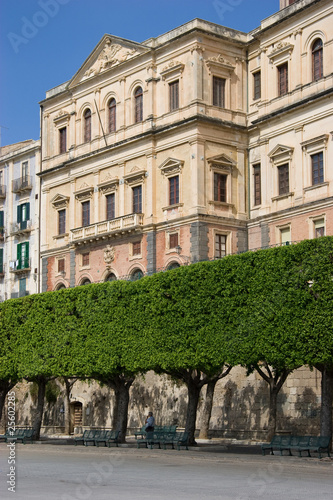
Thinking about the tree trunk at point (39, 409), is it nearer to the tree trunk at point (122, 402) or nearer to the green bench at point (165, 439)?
the tree trunk at point (122, 402)

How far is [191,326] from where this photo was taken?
118 ft

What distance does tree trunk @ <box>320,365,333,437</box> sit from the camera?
31172mm

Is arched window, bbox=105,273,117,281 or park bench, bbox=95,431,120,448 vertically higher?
arched window, bbox=105,273,117,281

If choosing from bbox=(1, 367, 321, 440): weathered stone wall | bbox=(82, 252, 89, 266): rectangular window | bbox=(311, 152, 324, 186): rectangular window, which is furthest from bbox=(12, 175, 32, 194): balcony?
bbox=(311, 152, 324, 186): rectangular window

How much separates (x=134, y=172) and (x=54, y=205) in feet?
30.4

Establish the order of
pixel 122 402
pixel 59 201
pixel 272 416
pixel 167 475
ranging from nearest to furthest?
pixel 167 475 → pixel 272 416 → pixel 122 402 → pixel 59 201

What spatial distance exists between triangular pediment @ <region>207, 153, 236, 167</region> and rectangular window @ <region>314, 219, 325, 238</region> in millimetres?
7509

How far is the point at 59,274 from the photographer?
58469 millimetres

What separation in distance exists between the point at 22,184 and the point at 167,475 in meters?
43.9

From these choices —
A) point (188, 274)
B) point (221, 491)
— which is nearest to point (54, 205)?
point (188, 274)

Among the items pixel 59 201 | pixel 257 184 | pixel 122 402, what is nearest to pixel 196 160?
pixel 257 184

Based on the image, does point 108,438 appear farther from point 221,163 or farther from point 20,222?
point 20,222

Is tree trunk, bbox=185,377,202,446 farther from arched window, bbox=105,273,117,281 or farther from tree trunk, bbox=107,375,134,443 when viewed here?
arched window, bbox=105,273,117,281

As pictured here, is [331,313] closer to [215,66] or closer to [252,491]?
[252,491]
